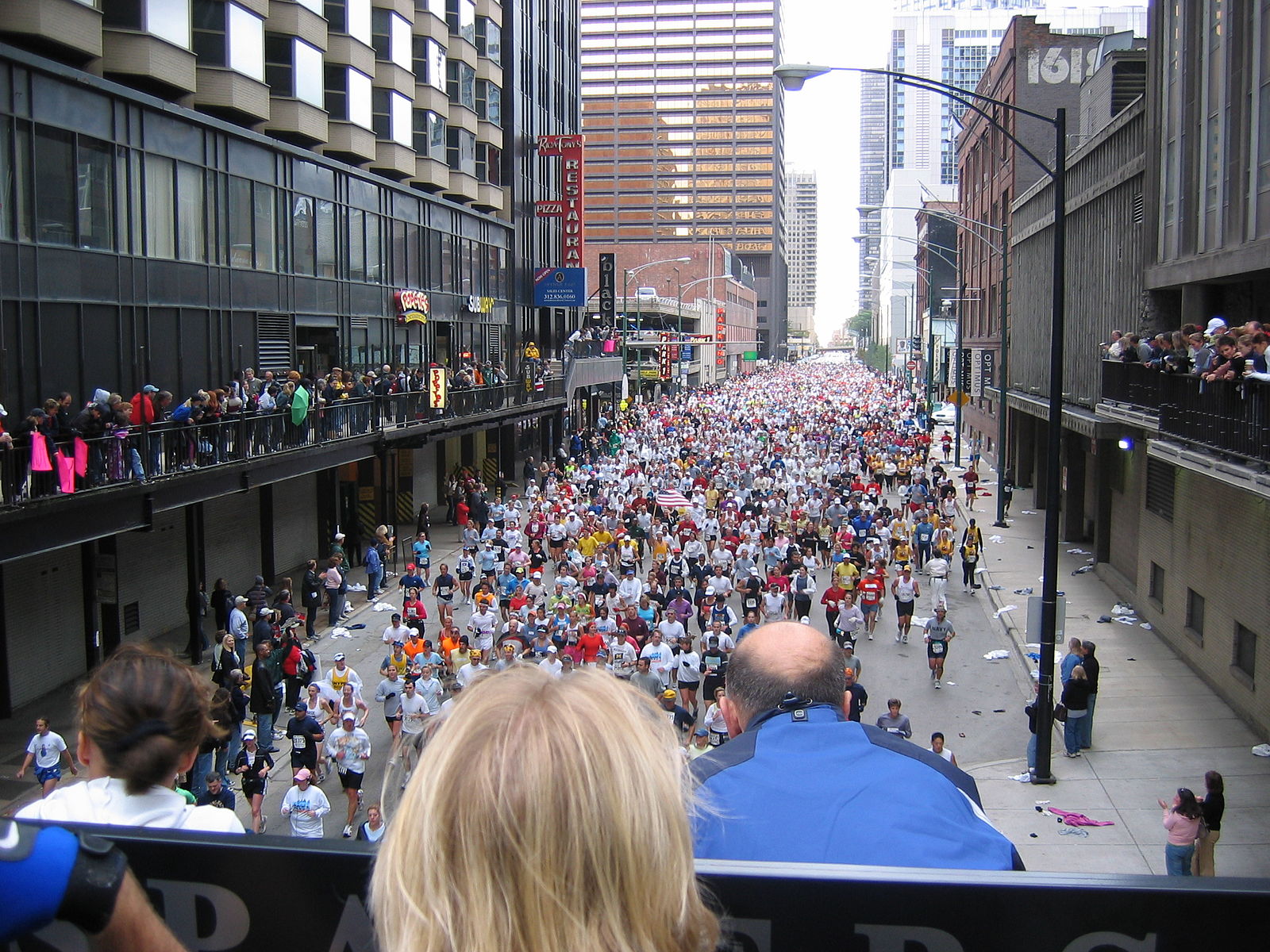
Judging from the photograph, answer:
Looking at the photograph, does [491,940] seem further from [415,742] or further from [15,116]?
[15,116]

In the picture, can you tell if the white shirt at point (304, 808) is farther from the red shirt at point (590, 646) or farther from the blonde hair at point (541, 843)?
the blonde hair at point (541, 843)

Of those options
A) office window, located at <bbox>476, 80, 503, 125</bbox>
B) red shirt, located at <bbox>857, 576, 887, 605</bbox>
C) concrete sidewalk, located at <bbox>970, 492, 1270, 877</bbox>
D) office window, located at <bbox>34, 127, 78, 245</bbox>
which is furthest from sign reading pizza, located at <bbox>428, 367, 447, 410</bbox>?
office window, located at <bbox>476, 80, 503, 125</bbox>

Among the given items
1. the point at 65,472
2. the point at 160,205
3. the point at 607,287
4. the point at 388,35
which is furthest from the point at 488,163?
the point at 65,472

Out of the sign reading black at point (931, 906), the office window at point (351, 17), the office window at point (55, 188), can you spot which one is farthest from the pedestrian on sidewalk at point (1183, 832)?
the office window at point (351, 17)

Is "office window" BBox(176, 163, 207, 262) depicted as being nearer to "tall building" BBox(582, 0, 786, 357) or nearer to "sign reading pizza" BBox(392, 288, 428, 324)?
"sign reading pizza" BBox(392, 288, 428, 324)

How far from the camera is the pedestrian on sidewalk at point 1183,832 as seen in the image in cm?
1079

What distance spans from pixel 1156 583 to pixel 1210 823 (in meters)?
13.0

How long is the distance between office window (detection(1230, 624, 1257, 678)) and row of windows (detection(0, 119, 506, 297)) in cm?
1916

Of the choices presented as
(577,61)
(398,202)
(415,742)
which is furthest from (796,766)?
(577,61)

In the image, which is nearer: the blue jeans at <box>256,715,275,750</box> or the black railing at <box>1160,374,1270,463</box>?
the black railing at <box>1160,374,1270,463</box>

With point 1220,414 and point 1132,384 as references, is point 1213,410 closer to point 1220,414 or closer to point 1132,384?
point 1220,414

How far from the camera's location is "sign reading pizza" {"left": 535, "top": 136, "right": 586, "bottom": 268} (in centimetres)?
5503

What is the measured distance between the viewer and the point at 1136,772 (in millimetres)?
14805

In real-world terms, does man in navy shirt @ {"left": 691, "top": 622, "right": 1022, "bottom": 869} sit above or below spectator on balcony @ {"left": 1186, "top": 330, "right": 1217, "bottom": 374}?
below
